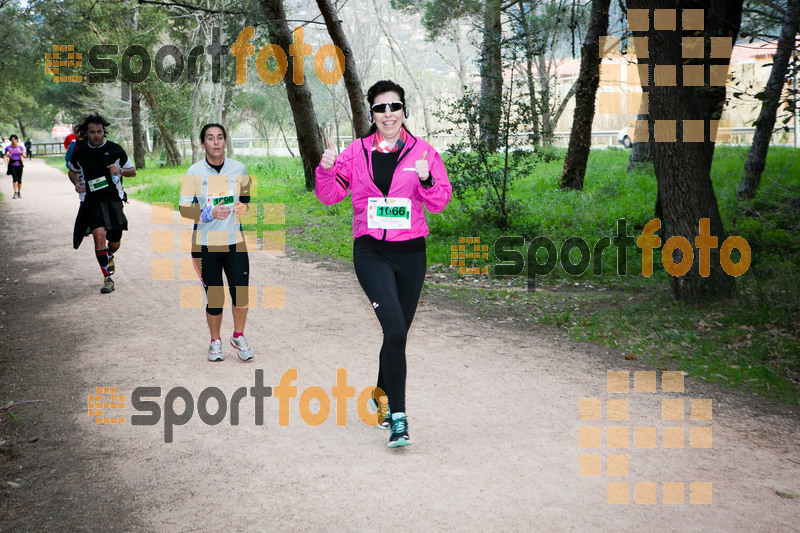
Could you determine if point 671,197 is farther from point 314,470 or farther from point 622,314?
point 314,470

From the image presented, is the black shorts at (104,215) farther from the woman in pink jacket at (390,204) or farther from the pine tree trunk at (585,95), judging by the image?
the pine tree trunk at (585,95)

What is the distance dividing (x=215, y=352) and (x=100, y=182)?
403 cm

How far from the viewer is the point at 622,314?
8438mm

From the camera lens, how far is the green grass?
6988mm

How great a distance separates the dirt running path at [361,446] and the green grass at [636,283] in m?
0.62

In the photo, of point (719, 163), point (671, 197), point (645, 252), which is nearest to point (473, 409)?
point (671, 197)

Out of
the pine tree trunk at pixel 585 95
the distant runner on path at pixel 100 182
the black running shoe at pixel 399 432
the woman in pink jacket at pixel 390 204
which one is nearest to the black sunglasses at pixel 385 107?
the woman in pink jacket at pixel 390 204

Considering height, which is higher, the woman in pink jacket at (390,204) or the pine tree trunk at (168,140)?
the pine tree trunk at (168,140)

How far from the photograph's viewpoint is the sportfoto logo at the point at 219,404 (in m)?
5.27

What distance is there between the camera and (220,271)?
6430 mm

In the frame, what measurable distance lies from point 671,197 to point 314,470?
19.6ft

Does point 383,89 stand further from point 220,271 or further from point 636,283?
point 636,283

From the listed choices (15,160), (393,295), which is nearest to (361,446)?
(393,295)

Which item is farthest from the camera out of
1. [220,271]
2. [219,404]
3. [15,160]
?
[15,160]
